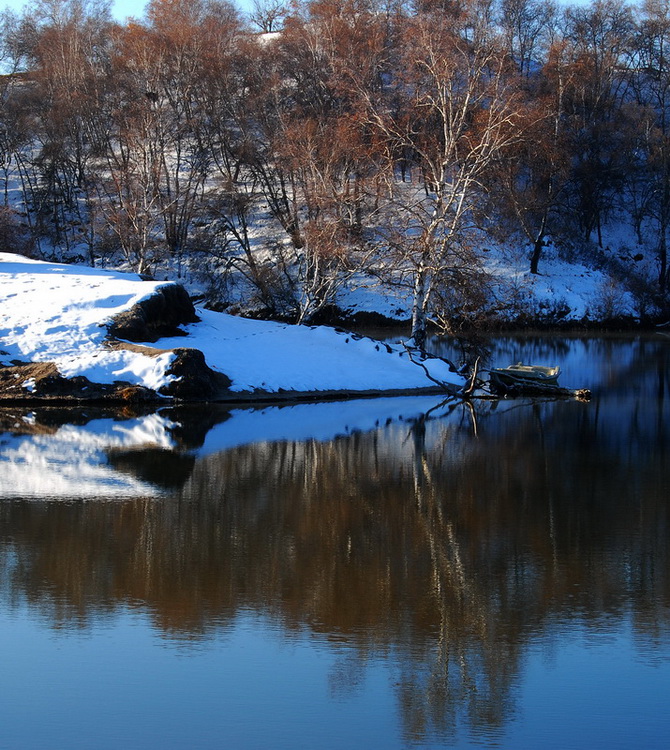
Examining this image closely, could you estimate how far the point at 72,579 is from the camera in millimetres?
10188

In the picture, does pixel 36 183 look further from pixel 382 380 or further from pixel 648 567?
pixel 648 567

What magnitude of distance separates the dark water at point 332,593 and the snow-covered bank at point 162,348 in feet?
17.9

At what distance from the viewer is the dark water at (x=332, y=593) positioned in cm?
727

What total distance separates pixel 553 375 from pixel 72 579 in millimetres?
18487

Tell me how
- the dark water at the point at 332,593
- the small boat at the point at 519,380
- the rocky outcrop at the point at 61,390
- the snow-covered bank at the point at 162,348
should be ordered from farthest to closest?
the small boat at the point at 519,380 < the snow-covered bank at the point at 162,348 < the rocky outcrop at the point at 61,390 < the dark water at the point at 332,593

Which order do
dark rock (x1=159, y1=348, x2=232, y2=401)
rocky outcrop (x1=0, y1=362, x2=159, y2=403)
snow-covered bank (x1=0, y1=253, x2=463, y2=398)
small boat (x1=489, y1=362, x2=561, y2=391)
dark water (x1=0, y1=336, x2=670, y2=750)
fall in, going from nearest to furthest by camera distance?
1. dark water (x1=0, y1=336, x2=670, y2=750)
2. rocky outcrop (x1=0, y1=362, x2=159, y2=403)
3. dark rock (x1=159, y1=348, x2=232, y2=401)
4. snow-covered bank (x1=0, y1=253, x2=463, y2=398)
5. small boat (x1=489, y1=362, x2=561, y2=391)

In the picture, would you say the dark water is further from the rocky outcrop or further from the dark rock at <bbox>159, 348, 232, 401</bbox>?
the dark rock at <bbox>159, 348, 232, 401</bbox>

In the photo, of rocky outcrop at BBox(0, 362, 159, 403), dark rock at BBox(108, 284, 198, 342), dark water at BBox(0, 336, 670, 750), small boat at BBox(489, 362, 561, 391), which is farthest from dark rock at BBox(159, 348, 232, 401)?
small boat at BBox(489, 362, 561, 391)

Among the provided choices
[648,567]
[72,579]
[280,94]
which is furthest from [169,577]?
[280,94]

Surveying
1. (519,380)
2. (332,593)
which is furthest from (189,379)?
(332,593)

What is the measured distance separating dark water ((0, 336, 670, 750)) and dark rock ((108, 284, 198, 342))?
7.06 metres

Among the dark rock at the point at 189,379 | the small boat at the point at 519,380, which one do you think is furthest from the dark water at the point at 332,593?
the small boat at the point at 519,380

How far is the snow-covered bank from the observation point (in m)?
24.2

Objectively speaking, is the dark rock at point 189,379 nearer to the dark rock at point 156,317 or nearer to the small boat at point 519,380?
the dark rock at point 156,317
